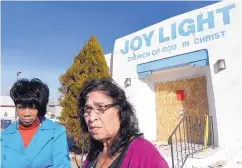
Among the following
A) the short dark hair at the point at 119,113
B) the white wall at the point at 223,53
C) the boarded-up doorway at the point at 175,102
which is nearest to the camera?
Answer: the short dark hair at the point at 119,113

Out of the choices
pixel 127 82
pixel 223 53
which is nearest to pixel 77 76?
pixel 127 82

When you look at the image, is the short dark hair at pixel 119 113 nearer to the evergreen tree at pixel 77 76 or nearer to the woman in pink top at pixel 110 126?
the woman in pink top at pixel 110 126

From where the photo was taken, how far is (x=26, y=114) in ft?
7.02

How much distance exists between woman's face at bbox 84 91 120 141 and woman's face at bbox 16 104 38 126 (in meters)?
0.81

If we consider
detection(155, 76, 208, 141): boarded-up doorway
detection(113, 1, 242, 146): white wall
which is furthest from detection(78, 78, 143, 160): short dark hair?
detection(155, 76, 208, 141): boarded-up doorway

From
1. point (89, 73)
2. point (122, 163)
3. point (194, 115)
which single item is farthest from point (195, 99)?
point (122, 163)

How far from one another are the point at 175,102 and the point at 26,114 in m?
6.55

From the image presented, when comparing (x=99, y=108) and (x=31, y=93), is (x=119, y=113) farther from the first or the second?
(x=31, y=93)

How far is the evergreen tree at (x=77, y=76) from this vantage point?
820 cm

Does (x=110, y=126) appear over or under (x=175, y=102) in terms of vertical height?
under

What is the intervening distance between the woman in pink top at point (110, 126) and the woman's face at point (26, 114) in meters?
0.66

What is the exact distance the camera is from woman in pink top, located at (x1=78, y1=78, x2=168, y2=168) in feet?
4.41

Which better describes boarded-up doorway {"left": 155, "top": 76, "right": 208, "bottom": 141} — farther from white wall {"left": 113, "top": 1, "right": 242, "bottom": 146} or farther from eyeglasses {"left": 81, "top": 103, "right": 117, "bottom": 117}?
eyeglasses {"left": 81, "top": 103, "right": 117, "bottom": 117}

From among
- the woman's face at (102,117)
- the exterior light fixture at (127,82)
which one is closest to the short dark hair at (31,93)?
the woman's face at (102,117)
